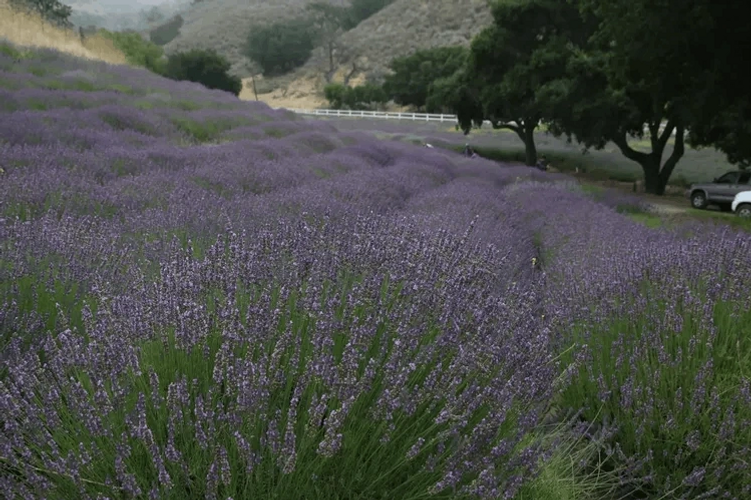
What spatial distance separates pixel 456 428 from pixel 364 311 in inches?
25.3

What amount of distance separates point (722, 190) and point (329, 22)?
88.7 m

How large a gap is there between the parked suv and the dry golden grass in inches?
710

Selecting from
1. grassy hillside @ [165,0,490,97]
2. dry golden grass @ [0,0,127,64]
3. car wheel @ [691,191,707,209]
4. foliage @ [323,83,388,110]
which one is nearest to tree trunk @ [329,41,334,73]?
grassy hillside @ [165,0,490,97]

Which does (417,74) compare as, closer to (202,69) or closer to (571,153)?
(202,69)

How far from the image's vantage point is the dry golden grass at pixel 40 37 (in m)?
17.8

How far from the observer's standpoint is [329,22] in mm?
97750

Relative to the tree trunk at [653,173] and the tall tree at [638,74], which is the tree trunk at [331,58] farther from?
the tree trunk at [653,173]

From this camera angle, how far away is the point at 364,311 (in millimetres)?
2381

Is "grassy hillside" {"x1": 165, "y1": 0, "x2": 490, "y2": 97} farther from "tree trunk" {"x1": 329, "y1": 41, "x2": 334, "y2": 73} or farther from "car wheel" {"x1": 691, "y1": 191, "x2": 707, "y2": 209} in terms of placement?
"car wheel" {"x1": 691, "y1": 191, "x2": 707, "y2": 209}

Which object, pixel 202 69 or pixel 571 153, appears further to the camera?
pixel 202 69

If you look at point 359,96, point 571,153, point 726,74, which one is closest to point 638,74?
point 726,74

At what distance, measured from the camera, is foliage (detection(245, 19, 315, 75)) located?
79.6 meters

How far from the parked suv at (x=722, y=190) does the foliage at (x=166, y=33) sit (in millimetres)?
101254

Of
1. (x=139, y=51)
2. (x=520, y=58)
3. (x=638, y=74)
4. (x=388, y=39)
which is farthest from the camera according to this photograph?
(x=388, y=39)
